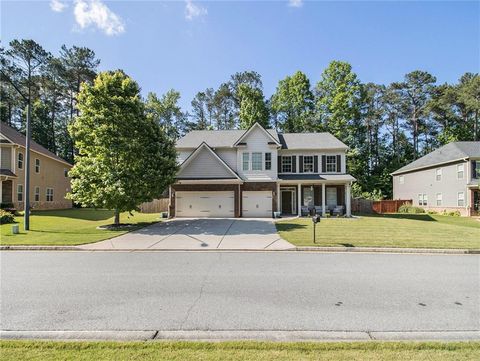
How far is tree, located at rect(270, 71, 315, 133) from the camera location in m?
43.9

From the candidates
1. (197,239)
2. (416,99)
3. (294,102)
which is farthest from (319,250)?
(416,99)

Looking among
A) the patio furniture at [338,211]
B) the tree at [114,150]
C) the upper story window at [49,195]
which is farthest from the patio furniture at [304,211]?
the upper story window at [49,195]

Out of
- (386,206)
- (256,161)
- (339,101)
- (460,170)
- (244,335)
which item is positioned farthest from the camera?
(339,101)

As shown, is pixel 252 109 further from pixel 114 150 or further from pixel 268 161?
pixel 114 150

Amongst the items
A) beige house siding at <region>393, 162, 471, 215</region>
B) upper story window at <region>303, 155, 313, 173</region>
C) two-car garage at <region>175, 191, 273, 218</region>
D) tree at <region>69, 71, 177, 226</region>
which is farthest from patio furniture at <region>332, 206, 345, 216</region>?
tree at <region>69, 71, 177, 226</region>

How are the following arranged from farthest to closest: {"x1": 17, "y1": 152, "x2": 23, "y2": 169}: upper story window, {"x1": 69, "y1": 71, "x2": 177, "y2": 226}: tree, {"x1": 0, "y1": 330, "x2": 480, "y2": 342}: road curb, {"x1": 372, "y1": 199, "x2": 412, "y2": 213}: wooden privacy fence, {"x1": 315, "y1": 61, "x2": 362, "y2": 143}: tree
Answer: {"x1": 315, "y1": 61, "x2": 362, "y2": 143}: tree
{"x1": 372, "y1": 199, "x2": 412, "y2": 213}: wooden privacy fence
{"x1": 17, "y1": 152, "x2": 23, "y2": 169}: upper story window
{"x1": 69, "y1": 71, "x2": 177, "y2": 226}: tree
{"x1": 0, "y1": 330, "x2": 480, "y2": 342}: road curb

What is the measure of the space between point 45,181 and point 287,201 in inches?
1006

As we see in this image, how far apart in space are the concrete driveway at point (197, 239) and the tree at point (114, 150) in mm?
2540

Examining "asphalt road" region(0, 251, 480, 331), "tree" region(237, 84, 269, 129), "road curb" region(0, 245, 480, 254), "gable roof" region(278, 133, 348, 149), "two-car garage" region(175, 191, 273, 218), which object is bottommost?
"road curb" region(0, 245, 480, 254)

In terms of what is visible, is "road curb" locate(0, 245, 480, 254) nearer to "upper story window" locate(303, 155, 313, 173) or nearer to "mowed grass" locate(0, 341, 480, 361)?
"mowed grass" locate(0, 341, 480, 361)

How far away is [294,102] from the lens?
1757 inches

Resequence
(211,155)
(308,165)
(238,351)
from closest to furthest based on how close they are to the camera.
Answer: (238,351)
(211,155)
(308,165)

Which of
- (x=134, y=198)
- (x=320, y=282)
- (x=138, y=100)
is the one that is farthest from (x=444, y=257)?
(x=138, y=100)

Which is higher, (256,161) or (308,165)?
(256,161)
